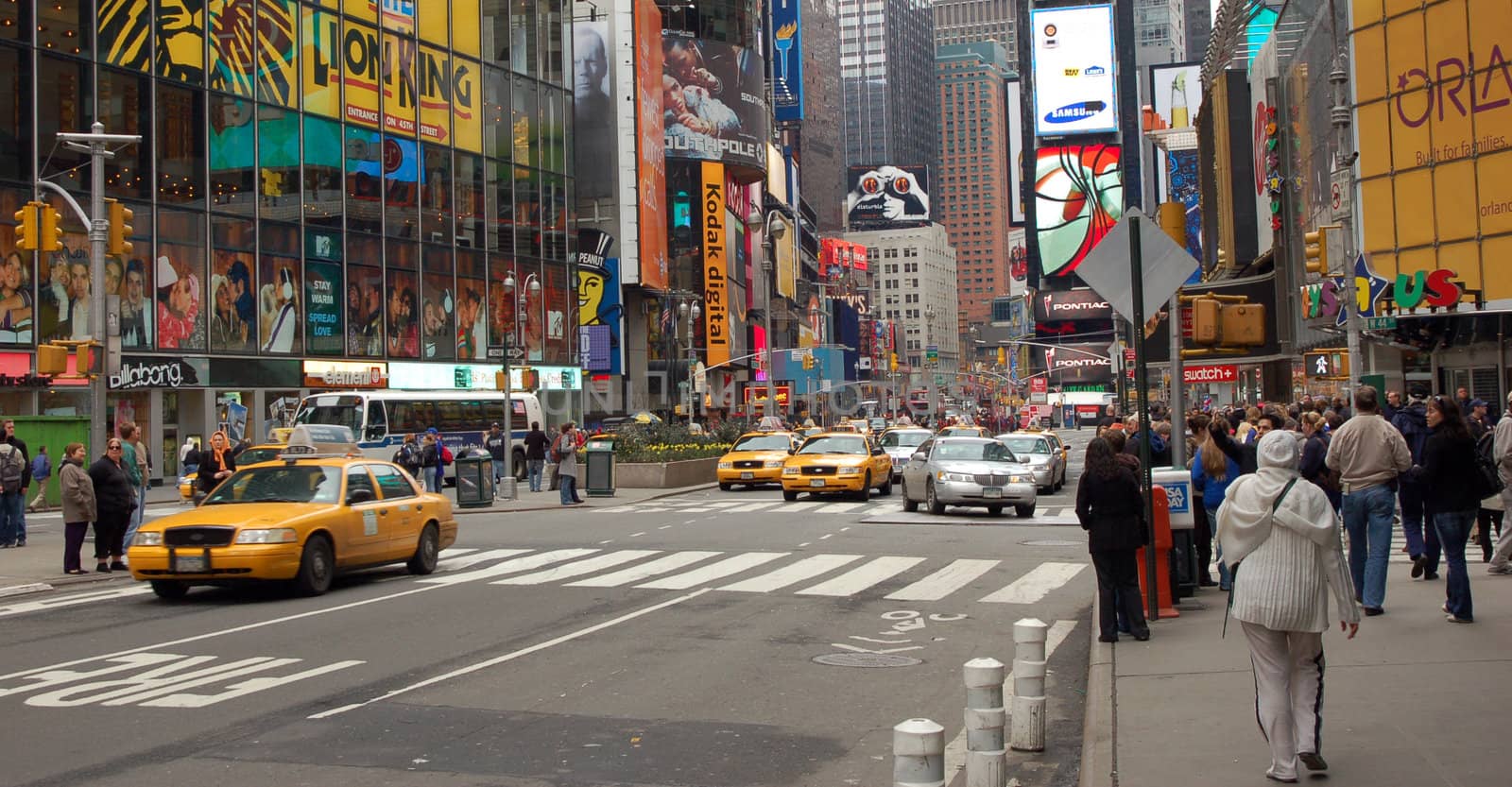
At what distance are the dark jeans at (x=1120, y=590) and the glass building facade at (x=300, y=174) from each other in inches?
1089

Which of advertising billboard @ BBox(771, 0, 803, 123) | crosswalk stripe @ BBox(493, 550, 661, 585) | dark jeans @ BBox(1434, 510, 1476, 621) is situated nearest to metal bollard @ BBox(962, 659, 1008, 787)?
dark jeans @ BBox(1434, 510, 1476, 621)

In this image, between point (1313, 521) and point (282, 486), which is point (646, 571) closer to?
point (282, 486)

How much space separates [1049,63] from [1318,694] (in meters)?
164

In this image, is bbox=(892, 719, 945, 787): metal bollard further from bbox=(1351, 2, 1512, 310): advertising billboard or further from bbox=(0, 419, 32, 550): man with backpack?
bbox=(1351, 2, 1512, 310): advertising billboard

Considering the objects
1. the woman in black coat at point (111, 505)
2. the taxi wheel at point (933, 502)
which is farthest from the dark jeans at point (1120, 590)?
the taxi wheel at point (933, 502)

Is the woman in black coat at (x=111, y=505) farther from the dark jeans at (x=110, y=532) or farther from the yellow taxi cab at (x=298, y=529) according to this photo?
the yellow taxi cab at (x=298, y=529)

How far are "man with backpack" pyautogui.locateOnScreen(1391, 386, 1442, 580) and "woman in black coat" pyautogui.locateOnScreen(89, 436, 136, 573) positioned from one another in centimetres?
1411

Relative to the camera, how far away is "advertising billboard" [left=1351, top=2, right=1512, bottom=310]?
103ft

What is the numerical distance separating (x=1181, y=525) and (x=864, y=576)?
15.6ft

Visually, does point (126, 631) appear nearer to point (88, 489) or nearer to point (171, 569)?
point (171, 569)

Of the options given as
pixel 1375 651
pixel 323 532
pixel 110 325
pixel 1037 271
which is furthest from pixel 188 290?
pixel 1037 271

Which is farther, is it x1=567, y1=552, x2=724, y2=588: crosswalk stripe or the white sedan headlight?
x1=567, y1=552, x2=724, y2=588: crosswalk stripe

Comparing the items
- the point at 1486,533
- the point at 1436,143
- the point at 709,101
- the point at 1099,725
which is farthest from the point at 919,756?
the point at 709,101

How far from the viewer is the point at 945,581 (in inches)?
619
